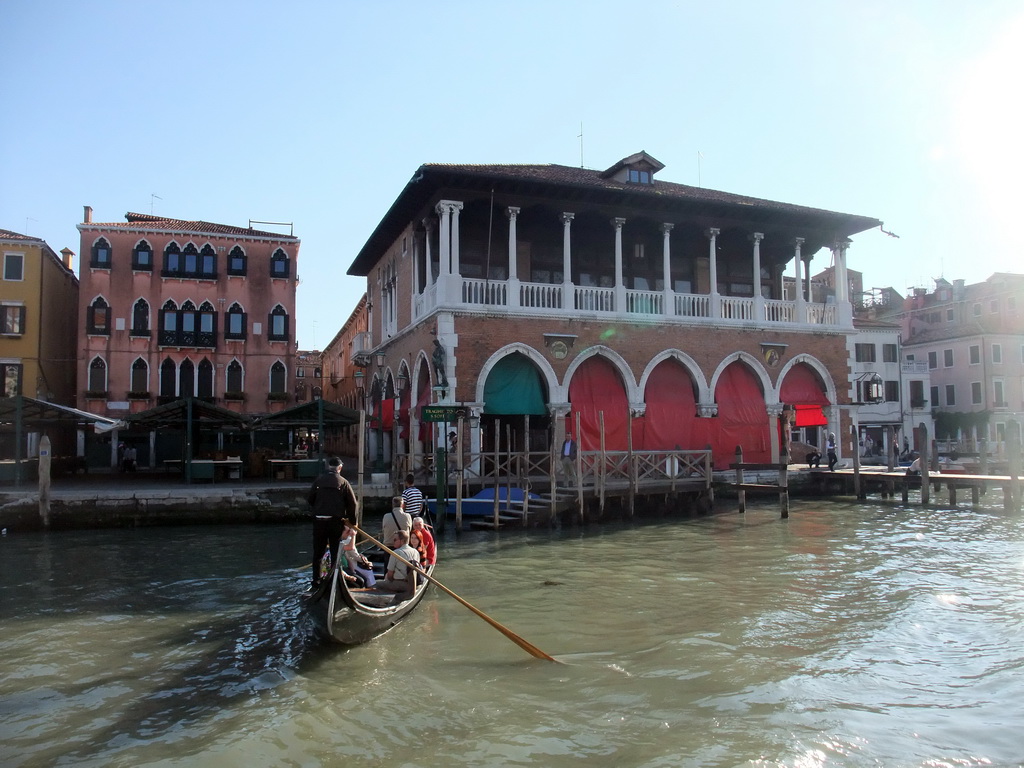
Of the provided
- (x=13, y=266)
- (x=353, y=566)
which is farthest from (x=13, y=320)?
(x=353, y=566)

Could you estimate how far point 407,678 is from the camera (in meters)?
6.30

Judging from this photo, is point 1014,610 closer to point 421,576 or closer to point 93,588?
point 421,576

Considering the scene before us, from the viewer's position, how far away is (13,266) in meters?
23.1

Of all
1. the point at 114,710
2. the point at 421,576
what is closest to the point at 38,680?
the point at 114,710

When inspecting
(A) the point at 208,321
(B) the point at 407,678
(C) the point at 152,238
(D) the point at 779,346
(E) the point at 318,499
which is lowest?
(B) the point at 407,678

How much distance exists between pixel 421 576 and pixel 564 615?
1.53 meters

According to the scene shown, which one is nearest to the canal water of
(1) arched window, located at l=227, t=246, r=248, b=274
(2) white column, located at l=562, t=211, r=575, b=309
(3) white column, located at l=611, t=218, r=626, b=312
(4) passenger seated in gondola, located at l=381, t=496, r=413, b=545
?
(4) passenger seated in gondola, located at l=381, t=496, r=413, b=545

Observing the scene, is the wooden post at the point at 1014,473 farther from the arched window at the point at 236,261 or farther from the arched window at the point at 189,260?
the arched window at the point at 189,260

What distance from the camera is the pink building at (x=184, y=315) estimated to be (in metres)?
23.9

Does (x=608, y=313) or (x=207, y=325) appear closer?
(x=608, y=313)

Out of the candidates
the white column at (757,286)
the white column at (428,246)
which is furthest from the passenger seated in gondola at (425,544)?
the white column at (757,286)

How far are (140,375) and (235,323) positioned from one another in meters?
3.16

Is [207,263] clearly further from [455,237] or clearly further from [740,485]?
[740,485]

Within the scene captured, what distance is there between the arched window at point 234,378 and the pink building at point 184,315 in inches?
1.2
